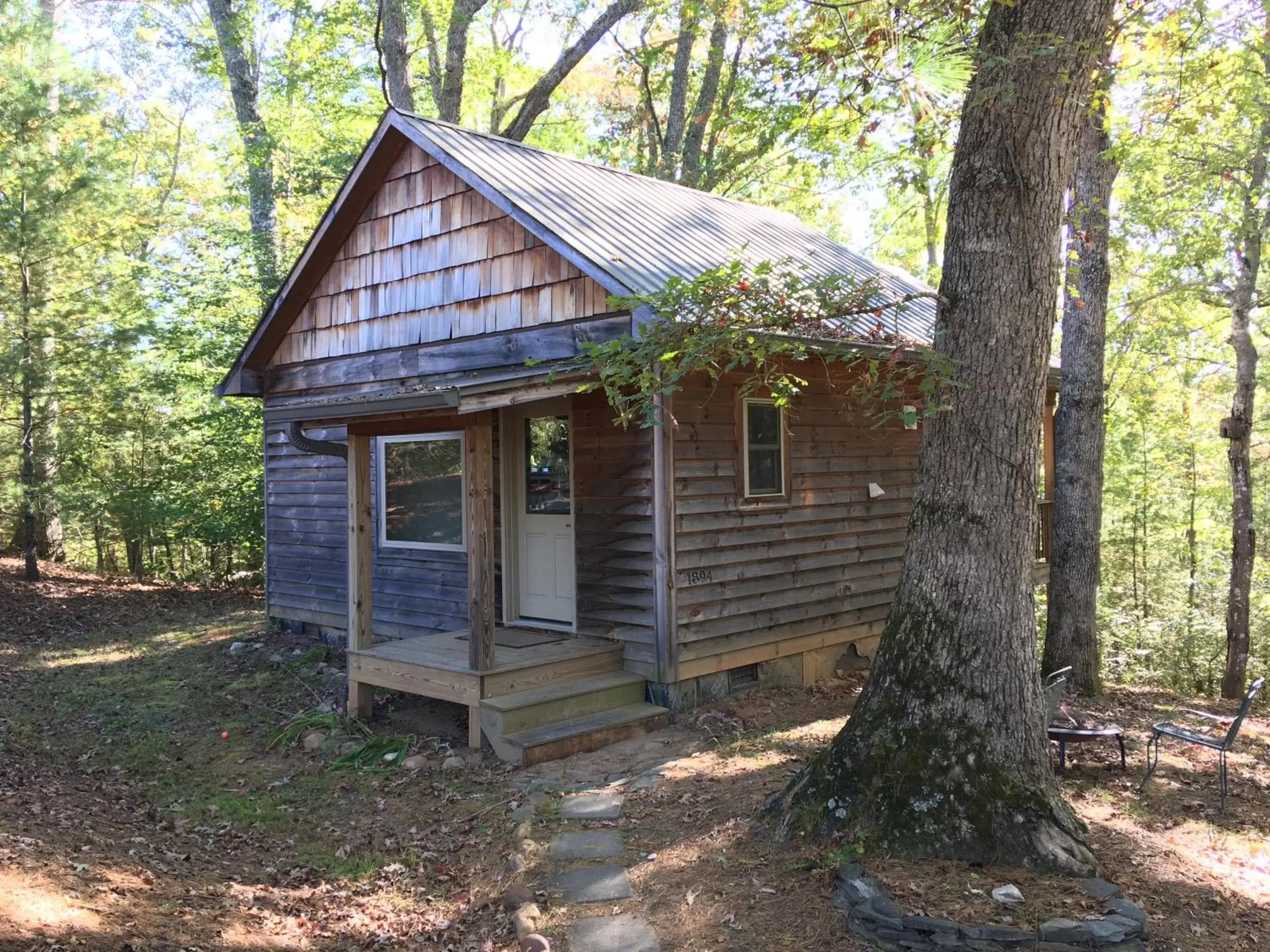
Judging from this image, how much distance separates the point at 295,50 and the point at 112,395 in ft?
31.1

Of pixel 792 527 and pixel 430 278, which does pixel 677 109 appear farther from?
pixel 792 527

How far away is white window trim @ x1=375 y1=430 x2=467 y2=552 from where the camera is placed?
981cm

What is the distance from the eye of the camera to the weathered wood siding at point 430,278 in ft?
28.2

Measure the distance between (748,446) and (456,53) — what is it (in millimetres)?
11534

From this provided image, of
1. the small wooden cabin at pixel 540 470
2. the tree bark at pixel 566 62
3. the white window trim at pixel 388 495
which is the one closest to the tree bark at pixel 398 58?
the tree bark at pixel 566 62

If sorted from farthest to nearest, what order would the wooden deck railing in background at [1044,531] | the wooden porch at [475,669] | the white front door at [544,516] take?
the wooden deck railing in background at [1044,531] → the white front door at [544,516] → the wooden porch at [475,669]

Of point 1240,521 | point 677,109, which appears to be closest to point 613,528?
point 1240,521

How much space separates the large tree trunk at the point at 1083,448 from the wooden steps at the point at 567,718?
14.0ft

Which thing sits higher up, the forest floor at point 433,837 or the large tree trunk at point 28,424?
the large tree trunk at point 28,424

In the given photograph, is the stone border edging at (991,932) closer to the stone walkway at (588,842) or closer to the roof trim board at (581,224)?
the stone walkway at (588,842)

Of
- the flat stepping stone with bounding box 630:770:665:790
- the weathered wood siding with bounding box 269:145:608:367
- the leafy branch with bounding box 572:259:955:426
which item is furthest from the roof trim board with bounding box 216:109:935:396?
the flat stepping stone with bounding box 630:770:665:790

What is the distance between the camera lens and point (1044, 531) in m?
11.9

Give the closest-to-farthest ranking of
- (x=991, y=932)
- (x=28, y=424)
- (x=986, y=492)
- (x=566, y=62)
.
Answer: (x=991, y=932), (x=986, y=492), (x=28, y=424), (x=566, y=62)

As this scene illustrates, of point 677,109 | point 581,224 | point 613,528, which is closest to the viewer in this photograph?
point 613,528
